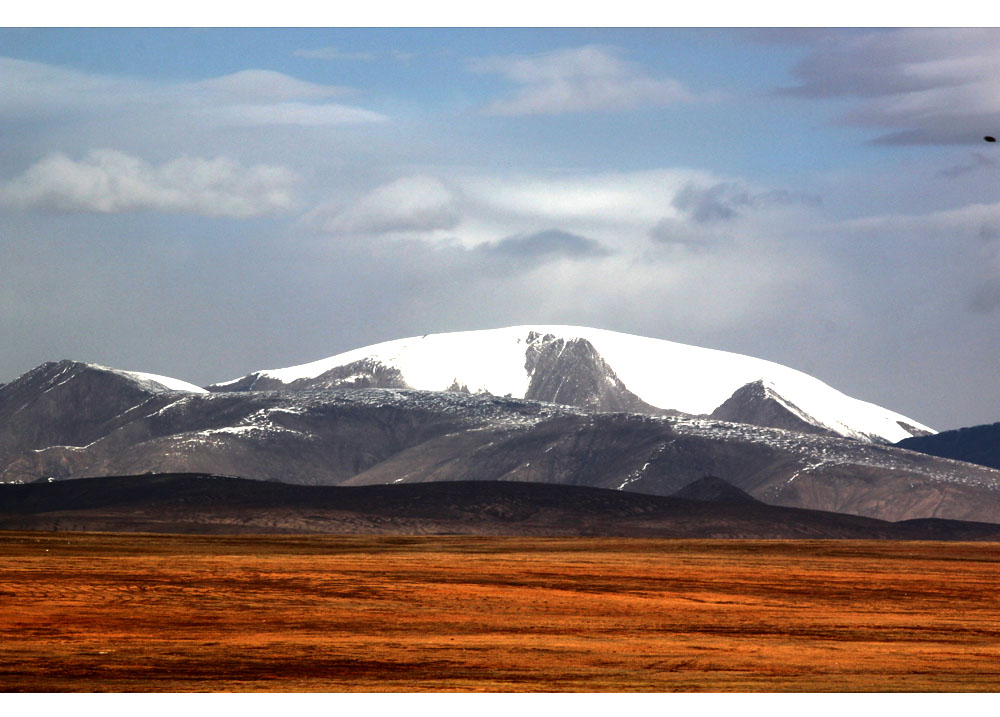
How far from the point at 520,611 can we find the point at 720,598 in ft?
45.9

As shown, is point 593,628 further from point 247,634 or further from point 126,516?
point 126,516

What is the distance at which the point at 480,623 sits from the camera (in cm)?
5738

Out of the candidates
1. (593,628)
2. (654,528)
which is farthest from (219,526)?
(593,628)

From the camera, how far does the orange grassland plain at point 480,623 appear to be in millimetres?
40219

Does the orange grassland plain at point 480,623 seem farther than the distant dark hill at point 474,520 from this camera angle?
No

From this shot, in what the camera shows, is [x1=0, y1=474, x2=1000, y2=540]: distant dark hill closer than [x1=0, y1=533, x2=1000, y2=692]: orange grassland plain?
No

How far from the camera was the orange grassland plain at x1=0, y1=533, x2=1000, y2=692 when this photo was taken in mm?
40219

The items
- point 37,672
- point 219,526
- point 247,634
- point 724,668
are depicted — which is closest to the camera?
point 37,672

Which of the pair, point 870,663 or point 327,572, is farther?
point 327,572

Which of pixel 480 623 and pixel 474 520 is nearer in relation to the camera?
pixel 480 623

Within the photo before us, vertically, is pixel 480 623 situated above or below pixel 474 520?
below
